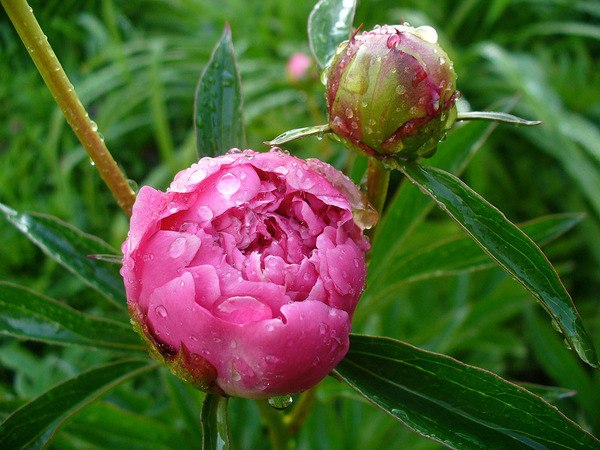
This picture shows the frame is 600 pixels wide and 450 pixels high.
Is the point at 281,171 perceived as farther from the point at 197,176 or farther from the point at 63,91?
the point at 63,91

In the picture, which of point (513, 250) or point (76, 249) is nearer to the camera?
point (513, 250)

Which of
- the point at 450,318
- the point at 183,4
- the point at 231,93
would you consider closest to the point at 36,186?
the point at 183,4

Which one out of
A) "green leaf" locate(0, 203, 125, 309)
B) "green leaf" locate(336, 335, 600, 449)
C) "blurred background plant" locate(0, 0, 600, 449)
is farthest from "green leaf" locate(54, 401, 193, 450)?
"green leaf" locate(336, 335, 600, 449)

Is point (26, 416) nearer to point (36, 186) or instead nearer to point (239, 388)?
point (239, 388)

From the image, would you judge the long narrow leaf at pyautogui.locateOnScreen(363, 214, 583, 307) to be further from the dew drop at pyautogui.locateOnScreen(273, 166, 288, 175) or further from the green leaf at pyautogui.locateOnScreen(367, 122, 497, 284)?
the dew drop at pyautogui.locateOnScreen(273, 166, 288, 175)

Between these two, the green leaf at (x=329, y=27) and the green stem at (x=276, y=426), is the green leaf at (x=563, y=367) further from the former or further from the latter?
the green leaf at (x=329, y=27)

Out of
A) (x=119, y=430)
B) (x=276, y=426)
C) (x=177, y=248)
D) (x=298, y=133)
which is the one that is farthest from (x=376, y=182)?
(x=119, y=430)
